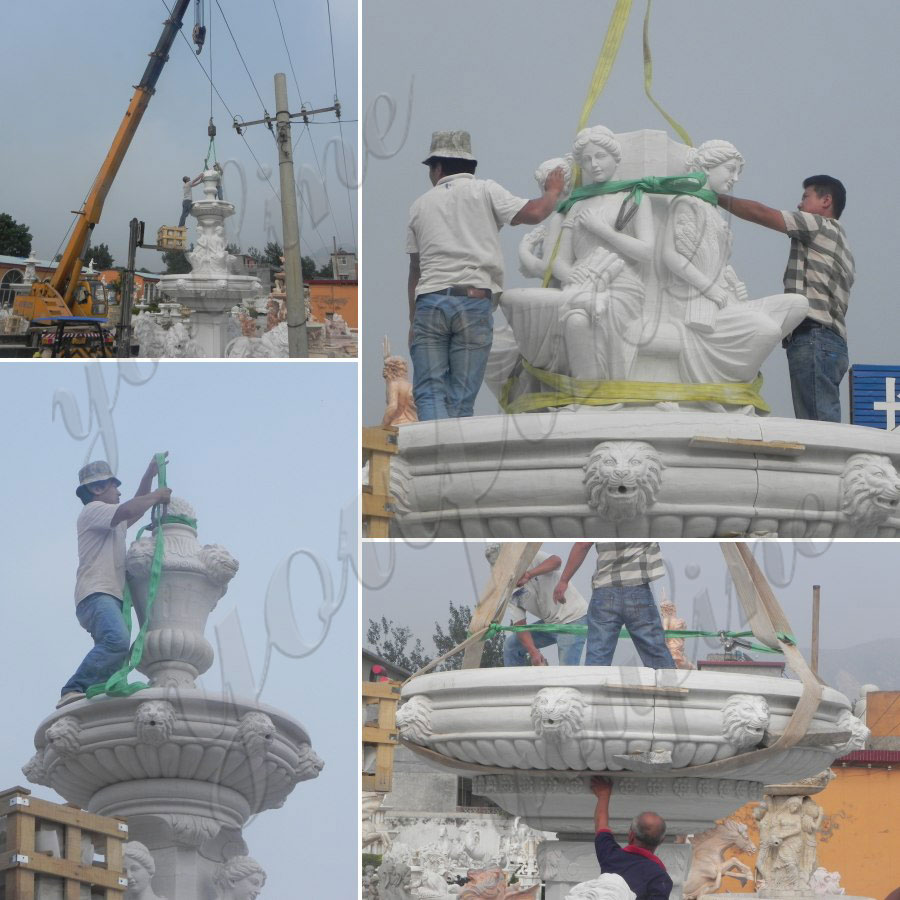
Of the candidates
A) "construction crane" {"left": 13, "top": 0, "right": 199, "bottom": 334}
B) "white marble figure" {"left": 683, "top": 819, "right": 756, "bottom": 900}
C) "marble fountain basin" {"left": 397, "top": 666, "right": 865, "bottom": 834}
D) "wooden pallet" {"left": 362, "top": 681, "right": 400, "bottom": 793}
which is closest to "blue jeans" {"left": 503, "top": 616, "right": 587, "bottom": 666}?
"marble fountain basin" {"left": 397, "top": 666, "right": 865, "bottom": 834}

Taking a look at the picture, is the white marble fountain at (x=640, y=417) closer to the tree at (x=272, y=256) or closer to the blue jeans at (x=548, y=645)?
the blue jeans at (x=548, y=645)

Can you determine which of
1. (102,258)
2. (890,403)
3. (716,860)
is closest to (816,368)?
(890,403)

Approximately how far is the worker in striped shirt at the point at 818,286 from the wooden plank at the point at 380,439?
2173 mm

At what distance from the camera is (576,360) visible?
9.15 meters

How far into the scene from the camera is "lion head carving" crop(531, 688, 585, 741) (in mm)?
7953

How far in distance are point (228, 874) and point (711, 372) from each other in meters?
3.60

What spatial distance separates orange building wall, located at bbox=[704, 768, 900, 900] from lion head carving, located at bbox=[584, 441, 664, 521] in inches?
340

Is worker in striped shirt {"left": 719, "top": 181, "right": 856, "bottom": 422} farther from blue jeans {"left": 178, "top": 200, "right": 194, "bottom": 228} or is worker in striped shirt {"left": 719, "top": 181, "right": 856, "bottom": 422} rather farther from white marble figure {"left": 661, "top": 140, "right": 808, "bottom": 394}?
blue jeans {"left": 178, "top": 200, "right": 194, "bottom": 228}

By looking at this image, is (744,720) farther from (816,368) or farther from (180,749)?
(180,749)

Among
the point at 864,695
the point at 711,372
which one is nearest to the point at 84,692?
the point at 711,372

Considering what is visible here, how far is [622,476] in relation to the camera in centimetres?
842

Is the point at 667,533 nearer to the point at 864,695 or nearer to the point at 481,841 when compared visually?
the point at 481,841

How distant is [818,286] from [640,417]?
5.57 feet

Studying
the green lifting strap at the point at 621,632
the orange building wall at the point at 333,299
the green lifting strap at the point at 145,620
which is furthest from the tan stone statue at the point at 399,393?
the orange building wall at the point at 333,299
